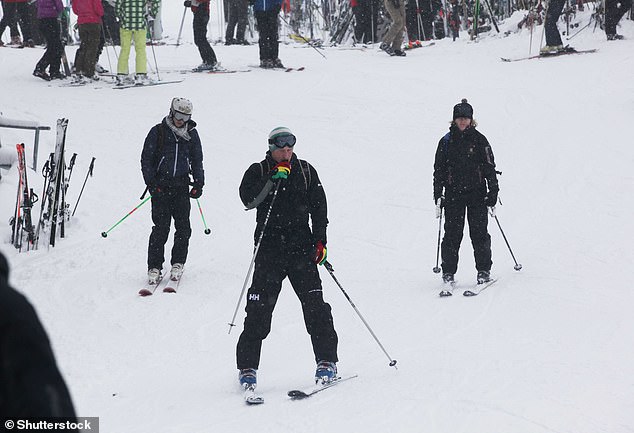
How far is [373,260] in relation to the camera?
9.74m

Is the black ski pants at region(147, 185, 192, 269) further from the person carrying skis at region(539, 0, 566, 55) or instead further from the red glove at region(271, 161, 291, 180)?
the person carrying skis at region(539, 0, 566, 55)

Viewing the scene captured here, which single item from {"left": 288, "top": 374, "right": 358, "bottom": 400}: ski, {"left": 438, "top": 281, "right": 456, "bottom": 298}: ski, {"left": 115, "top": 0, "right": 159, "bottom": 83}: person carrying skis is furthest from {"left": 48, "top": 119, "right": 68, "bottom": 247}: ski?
{"left": 115, "top": 0, "right": 159, "bottom": 83}: person carrying skis

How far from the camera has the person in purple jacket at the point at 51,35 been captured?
15.7 meters

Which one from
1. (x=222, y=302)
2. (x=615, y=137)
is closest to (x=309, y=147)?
(x=615, y=137)

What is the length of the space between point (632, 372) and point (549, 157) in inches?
276

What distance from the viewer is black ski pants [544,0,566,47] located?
728 inches

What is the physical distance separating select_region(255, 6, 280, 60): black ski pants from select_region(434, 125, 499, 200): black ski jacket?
31.8 feet

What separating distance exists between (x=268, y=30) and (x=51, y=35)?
4.02m

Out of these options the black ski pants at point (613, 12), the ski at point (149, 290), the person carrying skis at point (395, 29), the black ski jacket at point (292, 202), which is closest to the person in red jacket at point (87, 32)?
the person carrying skis at point (395, 29)

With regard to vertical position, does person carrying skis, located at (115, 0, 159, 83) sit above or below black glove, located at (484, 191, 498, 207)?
above

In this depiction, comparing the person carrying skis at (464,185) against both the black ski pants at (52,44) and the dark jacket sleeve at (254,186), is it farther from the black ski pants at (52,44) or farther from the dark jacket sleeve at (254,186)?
the black ski pants at (52,44)

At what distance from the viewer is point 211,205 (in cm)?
1152

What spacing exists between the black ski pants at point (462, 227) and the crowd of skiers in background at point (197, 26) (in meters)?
8.46

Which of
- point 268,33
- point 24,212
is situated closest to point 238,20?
point 268,33
